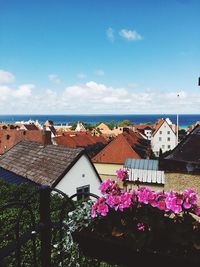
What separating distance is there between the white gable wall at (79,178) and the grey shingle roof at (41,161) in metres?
0.45

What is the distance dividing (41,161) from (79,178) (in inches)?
101

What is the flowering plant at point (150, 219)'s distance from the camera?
2043 mm

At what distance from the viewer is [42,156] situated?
2025cm

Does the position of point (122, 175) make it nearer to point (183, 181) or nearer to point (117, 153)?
point (183, 181)

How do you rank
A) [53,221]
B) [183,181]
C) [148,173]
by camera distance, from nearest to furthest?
[53,221] → [183,181] → [148,173]

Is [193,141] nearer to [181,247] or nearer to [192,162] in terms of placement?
[192,162]

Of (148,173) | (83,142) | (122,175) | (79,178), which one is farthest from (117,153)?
(122,175)

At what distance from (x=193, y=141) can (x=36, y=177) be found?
10.7m

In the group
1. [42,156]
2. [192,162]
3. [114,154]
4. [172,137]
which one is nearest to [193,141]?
[192,162]

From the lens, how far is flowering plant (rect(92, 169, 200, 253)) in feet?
6.70

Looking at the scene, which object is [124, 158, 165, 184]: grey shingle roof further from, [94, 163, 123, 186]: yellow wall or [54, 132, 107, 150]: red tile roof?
[54, 132, 107, 150]: red tile roof

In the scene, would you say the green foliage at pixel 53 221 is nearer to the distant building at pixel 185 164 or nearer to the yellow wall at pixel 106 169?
the distant building at pixel 185 164

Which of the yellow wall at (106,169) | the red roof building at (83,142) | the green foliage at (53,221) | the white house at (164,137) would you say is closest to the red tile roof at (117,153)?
the yellow wall at (106,169)

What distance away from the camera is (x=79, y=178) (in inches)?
766
